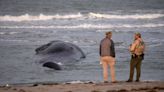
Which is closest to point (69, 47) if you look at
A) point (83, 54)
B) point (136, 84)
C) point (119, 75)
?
point (83, 54)

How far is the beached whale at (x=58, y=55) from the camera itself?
2480cm

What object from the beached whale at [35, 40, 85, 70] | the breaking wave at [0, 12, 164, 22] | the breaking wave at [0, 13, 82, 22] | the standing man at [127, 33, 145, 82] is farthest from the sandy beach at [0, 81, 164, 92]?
the breaking wave at [0, 12, 164, 22]

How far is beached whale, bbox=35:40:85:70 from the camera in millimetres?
24795

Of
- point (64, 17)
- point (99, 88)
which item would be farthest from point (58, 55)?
point (64, 17)

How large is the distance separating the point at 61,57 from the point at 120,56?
123 inches

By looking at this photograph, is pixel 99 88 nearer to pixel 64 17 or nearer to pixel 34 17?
pixel 64 17

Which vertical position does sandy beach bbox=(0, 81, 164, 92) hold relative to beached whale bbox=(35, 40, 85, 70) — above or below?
above

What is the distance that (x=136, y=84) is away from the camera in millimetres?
17672

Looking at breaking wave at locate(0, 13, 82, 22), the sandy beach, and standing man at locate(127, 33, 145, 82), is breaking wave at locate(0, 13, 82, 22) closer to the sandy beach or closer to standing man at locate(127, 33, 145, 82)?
standing man at locate(127, 33, 145, 82)

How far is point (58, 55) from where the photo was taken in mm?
26766

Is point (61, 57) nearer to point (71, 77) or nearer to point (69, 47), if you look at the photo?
point (69, 47)

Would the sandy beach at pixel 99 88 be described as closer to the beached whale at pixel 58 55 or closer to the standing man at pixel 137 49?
the standing man at pixel 137 49

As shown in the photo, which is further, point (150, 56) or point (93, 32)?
point (93, 32)

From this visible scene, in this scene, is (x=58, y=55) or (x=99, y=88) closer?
(x=99, y=88)
